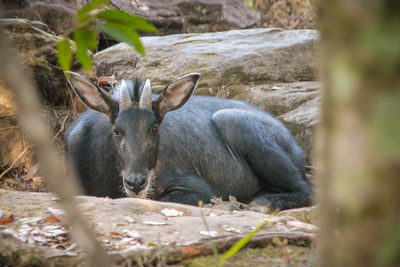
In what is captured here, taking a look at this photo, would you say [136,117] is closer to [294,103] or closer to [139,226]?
[139,226]

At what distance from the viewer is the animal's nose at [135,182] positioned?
231 inches

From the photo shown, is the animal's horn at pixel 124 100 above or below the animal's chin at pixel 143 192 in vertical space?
Answer: above

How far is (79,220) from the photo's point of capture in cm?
145

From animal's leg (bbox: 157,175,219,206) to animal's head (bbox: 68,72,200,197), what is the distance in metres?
0.45

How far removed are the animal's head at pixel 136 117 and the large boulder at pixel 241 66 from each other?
2.75 m

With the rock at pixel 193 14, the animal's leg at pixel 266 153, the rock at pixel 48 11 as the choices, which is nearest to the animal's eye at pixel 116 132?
the animal's leg at pixel 266 153

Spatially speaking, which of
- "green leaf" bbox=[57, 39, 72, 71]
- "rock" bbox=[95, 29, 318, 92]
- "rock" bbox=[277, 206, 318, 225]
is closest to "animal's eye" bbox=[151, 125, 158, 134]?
"rock" bbox=[277, 206, 318, 225]

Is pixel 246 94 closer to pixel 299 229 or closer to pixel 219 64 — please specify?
pixel 219 64

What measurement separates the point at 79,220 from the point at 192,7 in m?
13.7

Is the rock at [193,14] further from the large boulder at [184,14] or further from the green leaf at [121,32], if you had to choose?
the green leaf at [121,32]

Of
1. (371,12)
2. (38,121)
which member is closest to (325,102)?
(371,12)

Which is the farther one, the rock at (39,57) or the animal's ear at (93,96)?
the rock at (39,57)

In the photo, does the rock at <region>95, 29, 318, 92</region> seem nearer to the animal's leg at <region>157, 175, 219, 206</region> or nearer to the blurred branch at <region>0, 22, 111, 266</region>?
the animal's leg at <region>157, 175, 219, 206</region>

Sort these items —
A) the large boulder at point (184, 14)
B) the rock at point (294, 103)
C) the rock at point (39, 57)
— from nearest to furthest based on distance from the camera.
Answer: the rock at point (39, 57) → the rock at point (294, 103) → the large boulder at point (184, 14)
